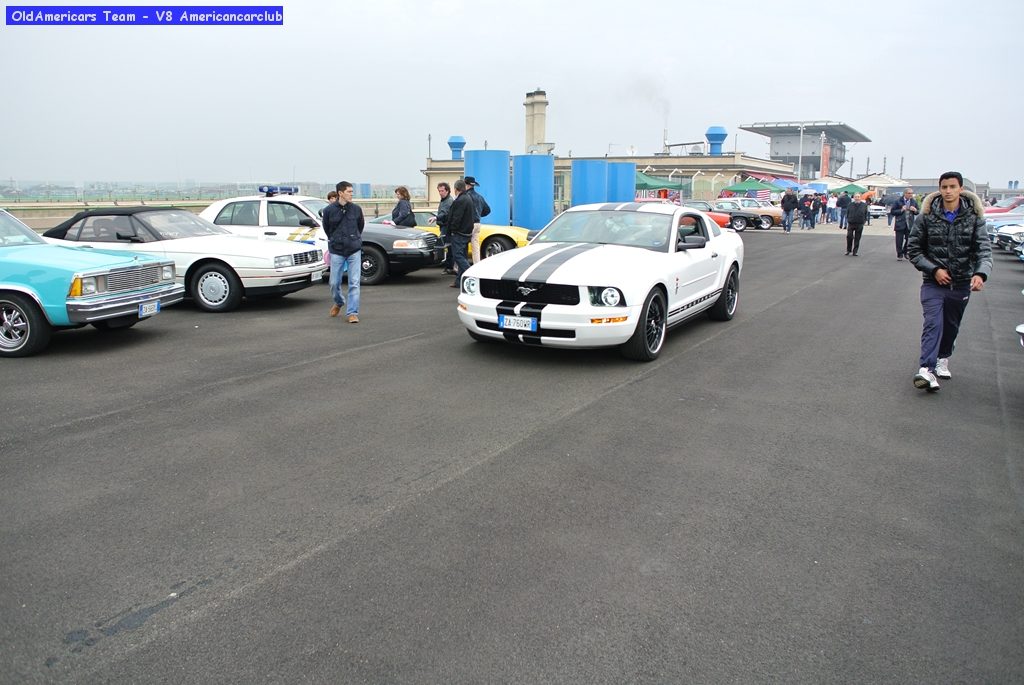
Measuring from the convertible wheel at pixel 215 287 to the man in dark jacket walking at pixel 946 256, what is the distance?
8.34 metres

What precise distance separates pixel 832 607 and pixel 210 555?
2793mm

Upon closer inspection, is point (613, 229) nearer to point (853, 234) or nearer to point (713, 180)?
point (853, 234)

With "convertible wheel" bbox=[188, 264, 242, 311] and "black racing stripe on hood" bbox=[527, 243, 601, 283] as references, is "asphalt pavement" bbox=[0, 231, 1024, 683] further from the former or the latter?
"convertible wheel" bbox=[188, 264, 242, 311]

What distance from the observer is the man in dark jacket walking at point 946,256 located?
20.5 ft

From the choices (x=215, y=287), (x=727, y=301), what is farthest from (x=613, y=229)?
(x=215, y=287)

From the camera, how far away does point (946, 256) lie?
20.9ft

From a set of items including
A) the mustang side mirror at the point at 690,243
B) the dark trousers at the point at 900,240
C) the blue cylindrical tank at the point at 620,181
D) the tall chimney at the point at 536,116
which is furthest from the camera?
the tall chimney at the point at 536,116

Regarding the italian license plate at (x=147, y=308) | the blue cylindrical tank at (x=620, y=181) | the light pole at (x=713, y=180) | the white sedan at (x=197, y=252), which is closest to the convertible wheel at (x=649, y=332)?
the italian license plate at (x=147, y=308)

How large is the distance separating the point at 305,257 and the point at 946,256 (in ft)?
26.8

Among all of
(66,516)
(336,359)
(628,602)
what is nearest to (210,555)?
(66,516)

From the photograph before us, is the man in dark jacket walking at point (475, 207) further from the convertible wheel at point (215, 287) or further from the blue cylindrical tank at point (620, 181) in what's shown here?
the blue cylindrical tank at point (620, 181)

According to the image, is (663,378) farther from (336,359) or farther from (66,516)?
(66,516)

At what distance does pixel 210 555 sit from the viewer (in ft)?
11.7

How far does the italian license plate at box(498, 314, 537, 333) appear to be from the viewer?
712 centimetres
